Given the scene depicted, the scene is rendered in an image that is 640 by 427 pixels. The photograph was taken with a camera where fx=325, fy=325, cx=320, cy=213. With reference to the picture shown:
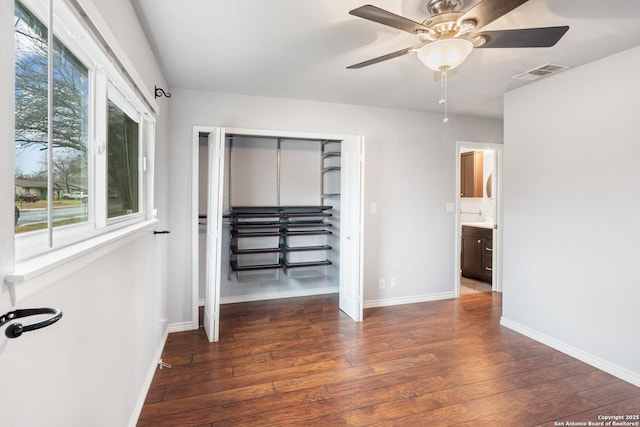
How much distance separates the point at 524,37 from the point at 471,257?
13.1 feet

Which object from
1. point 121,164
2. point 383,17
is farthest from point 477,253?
point 121,164

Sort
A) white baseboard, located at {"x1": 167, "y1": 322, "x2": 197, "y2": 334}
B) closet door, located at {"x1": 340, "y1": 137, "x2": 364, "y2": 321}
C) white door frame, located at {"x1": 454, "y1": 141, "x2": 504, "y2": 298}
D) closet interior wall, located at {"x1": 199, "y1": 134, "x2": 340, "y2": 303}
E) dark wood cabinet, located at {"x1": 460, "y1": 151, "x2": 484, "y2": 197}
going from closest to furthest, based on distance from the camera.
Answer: white baseboard, located at {"x1": 167, "y1": 322, "x2": 197, "y2": 334}
closet door, located at {"x1": 340, "y1": 137, "x2": 364, "y2": 321}
closet interior wall, located at {"x1": 199, "y1": 134, "x2": 340, "y2": 303}
white door frame, located at {"x1": 454, "y1": 141, "x2": 504, "y2": 298}
dark wood cabinet, located at {"x1": 460, "y1": 151, "x2": 484, "y2": 197}

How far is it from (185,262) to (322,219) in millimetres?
1724

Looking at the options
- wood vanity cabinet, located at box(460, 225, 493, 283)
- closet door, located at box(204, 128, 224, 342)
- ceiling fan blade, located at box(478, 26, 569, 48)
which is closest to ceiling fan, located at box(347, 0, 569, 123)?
ceiling fan blade, located at box(478, 26, 569, 48)

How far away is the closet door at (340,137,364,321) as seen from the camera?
3354 millimetres

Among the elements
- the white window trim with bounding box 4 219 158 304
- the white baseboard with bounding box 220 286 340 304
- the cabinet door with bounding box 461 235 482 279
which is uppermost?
the white window trim with bounding box 4 219 158 304

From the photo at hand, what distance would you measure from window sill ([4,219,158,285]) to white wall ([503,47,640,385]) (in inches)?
126

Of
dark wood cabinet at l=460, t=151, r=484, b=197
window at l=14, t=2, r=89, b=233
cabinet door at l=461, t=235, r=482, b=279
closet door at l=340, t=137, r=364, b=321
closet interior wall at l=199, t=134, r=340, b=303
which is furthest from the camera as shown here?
dark wood cabinet at l=460, t=151, r=484, b=197

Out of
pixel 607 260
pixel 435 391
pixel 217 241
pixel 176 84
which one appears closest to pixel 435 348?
pixel 435 391

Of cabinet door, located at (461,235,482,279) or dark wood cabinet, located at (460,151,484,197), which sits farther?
dark wood cabinet, located at (460,151,484,197)

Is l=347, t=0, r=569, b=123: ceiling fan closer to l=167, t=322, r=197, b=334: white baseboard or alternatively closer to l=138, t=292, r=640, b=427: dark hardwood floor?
l=138, t=292, r=640, b=427: dark hardwood floor

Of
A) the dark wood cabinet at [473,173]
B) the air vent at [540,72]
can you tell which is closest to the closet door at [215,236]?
the air vent at [540,72]

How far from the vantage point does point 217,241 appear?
9.31 ft

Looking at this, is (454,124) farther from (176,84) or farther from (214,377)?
(214,377)
